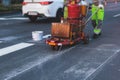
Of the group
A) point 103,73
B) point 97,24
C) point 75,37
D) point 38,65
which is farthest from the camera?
point 97,24

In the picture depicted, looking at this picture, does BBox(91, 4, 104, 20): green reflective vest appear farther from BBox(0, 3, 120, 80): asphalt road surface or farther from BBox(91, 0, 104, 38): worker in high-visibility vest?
BBox(0, 3, 120, 80): asphalt road surface

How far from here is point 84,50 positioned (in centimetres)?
1067

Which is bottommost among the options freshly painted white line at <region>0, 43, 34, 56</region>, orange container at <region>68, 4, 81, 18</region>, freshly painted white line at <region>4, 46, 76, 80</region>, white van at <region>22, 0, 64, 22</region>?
freshly painted white line at <region>0, 43, 34, 56</region>

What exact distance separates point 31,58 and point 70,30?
180 centimetres

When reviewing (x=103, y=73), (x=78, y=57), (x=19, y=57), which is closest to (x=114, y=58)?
(x=78, y=57)

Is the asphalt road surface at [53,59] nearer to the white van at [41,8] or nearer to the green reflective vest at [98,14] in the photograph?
the green reflective vest at [98,14]

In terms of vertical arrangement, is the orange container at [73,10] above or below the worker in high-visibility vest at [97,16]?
above

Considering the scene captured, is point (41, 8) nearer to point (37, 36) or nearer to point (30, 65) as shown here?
point (37, 36)

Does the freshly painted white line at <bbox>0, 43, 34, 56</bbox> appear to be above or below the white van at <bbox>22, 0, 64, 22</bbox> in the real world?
below

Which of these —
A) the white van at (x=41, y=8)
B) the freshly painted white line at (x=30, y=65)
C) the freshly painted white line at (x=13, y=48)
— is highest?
the white van at (x=41, y=8)

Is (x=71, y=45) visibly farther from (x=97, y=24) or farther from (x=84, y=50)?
(x=97, y=24)

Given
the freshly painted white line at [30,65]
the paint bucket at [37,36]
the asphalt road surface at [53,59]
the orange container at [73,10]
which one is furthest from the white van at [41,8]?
the freshly painted white line at [30,65]

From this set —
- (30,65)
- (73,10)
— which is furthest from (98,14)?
(30,65)

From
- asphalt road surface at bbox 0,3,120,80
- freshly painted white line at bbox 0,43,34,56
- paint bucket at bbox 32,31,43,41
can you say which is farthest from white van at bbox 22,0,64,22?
freshly painted white line at bbox 0,43,34,56
